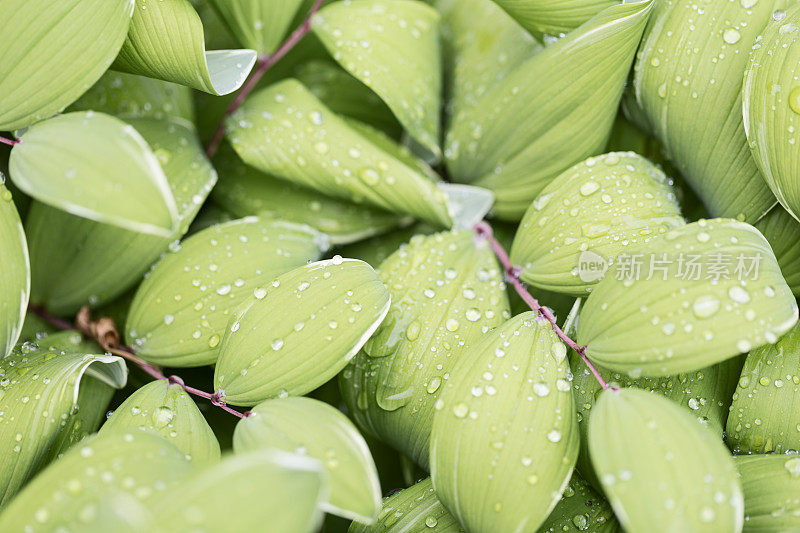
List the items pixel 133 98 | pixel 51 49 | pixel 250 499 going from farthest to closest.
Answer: pixel 133 98
pixel 51 49
pixel 250 499

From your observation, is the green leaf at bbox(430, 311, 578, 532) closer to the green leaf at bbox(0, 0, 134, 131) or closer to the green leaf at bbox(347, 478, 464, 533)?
the green leaf at bbox(347, 478, 464, 533)

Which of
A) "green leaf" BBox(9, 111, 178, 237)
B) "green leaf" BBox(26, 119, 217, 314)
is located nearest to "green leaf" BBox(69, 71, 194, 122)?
"green leaf" BBox(26, 119, 217, 314)

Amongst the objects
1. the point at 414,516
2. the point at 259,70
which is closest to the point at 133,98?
the point at 259,70

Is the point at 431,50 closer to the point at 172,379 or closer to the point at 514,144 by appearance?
the point at 514,144

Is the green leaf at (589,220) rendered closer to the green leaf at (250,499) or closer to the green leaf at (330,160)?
the green leaf at (330,160)

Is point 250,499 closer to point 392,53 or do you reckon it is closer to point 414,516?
point 414,516

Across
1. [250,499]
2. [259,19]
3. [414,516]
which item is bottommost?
[414,516]

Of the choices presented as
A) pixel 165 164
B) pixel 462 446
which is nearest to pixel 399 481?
pixel 462 446
